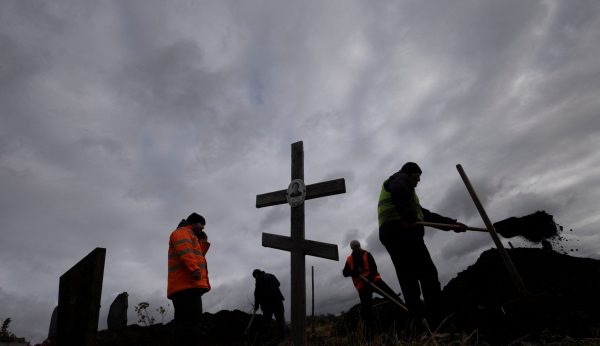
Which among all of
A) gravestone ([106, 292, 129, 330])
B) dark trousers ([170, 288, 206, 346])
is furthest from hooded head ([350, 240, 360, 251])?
gravestone ([106, 292, 129, 330])

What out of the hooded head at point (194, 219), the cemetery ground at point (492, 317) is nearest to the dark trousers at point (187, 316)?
the cemetery ground at point (492, 317)

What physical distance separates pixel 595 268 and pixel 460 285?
3393 millimetres

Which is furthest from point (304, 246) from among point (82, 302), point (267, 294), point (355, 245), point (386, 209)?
point (267, 294)

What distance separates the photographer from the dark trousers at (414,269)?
14.1 ft

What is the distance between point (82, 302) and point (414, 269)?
3.37 meters

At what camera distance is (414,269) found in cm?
446

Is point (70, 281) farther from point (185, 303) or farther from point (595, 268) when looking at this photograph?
point (595, 268)

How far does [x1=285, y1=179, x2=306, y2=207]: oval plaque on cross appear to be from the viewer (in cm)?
525

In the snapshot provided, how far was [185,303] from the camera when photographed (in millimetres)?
4613

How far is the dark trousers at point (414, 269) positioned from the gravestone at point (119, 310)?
704 cm

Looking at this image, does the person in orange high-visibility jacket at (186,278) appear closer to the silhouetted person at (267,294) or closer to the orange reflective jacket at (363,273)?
the orange reflective jacket at (363,273)

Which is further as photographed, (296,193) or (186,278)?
(296,193)

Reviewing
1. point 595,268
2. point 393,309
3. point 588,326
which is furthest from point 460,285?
point 588,326

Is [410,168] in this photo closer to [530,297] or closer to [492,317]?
[530,297]
